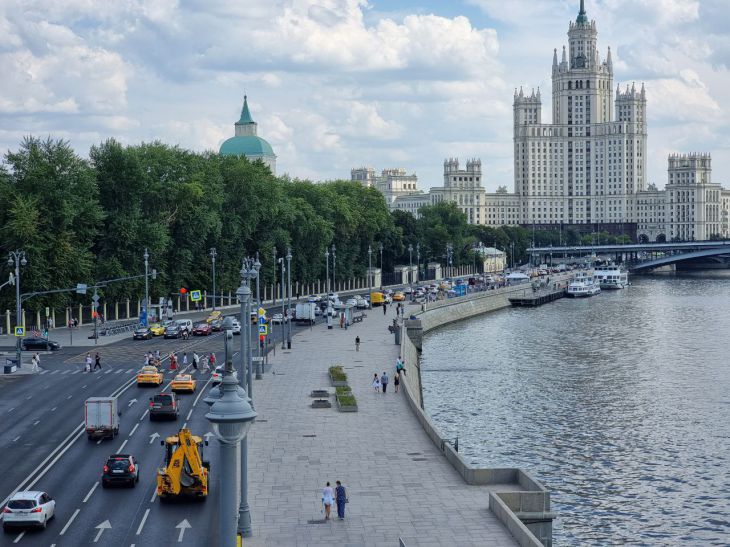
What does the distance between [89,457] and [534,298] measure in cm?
12056

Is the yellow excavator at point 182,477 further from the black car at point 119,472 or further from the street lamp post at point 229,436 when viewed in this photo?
the street lamp post at point 229,436

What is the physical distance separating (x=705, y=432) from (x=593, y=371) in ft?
81.6

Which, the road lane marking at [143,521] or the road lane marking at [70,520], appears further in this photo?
the road lane marking at [70,520]

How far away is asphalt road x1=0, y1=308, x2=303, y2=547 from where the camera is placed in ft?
109

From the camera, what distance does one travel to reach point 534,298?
15862 cm

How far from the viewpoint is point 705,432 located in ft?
187

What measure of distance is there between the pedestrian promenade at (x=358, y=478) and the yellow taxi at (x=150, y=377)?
593cm

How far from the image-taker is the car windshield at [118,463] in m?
38.2

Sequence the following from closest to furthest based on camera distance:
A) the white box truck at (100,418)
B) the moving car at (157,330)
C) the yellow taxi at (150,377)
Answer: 1. the white box truck at (100,418)
2. the yellow taxi at (150,377)
3. the moving car at (157,330)

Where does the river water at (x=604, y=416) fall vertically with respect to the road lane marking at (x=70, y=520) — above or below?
below

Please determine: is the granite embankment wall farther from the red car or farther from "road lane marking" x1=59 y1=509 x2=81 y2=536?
the red car

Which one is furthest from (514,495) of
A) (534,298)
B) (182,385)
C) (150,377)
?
(534,298)

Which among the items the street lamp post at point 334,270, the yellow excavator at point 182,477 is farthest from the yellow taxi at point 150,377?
the street lamp post at point 334,270

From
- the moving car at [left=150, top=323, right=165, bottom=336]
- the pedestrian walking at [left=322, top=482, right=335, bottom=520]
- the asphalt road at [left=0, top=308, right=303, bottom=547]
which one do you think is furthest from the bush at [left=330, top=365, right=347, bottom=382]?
the moving car at [left=150, top=323, right=165, bottom=336]
